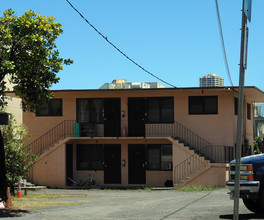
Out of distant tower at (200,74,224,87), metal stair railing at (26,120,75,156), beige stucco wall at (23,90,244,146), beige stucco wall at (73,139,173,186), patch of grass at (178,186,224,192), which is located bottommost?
patch of grass at (178,186,224,192)

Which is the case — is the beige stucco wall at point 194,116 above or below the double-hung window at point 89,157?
above

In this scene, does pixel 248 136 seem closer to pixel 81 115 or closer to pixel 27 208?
pixel 81 115

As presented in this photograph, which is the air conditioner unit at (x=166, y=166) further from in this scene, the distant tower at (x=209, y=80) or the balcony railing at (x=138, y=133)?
the distant tower at (x=209, y=80)

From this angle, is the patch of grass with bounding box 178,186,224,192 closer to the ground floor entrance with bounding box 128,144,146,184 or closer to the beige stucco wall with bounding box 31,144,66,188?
the ground floor entrance with bounding box 128,144,146,184

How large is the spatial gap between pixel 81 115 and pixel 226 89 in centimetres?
945

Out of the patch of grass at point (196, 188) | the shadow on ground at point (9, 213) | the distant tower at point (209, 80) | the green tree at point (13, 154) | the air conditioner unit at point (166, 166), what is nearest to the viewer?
the shadow on ground at point (9, 213)

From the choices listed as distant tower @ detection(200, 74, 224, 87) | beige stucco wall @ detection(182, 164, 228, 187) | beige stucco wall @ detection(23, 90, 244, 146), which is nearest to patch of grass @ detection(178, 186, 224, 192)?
beige stucco wall @ detection(182, 164, 228, 187)

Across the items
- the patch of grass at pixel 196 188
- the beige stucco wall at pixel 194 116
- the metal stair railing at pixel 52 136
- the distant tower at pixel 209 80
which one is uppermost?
the distant tower at pixel 209 80

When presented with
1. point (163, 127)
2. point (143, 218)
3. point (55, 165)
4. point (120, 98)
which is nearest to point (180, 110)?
point (163, 127)

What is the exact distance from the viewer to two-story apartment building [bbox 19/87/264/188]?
32.0 m

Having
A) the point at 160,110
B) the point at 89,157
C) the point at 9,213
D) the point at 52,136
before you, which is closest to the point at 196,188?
the point at 160,110

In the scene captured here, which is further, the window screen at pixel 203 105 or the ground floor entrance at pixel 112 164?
the ground floor entrance at pixel 112 164

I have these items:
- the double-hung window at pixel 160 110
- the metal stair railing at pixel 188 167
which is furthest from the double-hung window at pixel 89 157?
the metal stair railing at pixel 188 167

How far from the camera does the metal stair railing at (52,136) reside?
111ft
